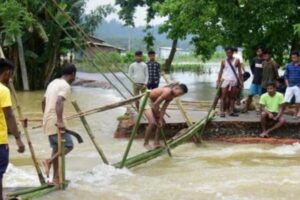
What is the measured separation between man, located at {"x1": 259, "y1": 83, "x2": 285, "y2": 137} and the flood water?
0.58 meters

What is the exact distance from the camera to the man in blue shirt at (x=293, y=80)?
11844 mm

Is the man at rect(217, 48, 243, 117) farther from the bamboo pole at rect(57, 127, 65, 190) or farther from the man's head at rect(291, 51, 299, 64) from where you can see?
the bamboo pole at rect(57, 127, 65, 190)

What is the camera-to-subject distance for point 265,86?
12.6 meters

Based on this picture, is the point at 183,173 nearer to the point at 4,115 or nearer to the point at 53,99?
the point at 53,99

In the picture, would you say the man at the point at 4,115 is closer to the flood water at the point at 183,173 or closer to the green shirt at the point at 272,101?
the flood water at the point at 183,173

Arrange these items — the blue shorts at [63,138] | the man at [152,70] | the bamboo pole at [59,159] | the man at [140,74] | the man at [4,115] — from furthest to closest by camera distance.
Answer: the man at [152,70]
the man at [140,74]
the blue shorts at [63,138]
the bamboo pole at [59,159]
the man at [4,115]

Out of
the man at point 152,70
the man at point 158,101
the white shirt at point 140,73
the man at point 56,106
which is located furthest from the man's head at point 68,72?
the man at point 152,70

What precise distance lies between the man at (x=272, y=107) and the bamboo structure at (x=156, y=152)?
1063 mm

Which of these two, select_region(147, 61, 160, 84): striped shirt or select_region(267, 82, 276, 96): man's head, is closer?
select_region(267, 82, 276, 96): man's head

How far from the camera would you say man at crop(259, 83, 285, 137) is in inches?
450

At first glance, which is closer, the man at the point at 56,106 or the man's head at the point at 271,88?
the man at the point at 56,106

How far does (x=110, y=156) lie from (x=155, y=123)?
1.17 m

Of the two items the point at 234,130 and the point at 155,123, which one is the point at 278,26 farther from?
the point at 155,123

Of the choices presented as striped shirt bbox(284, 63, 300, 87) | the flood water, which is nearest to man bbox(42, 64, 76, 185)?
the flood water
